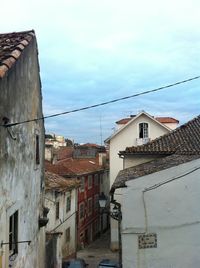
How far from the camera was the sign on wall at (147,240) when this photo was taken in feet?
42.3

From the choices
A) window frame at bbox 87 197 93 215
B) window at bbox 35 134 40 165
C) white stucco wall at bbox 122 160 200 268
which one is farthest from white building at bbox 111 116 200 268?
window frame at bbox 87 197 93 215

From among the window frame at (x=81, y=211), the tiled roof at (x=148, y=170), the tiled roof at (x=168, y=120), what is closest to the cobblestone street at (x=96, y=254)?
the window frame at (x=81, y=211)

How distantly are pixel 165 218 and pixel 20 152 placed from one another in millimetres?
5096

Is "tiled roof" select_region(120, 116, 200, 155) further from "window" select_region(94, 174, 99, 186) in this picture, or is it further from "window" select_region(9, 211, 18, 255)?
"window" select_region(94, 174, 99, 186)

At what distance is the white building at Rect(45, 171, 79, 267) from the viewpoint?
2755 centimetres

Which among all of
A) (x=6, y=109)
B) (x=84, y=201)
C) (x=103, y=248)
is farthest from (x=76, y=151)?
(x=6, y=109)

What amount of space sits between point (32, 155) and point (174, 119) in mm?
35516

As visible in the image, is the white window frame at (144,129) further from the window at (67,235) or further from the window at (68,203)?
the window at (67,235)

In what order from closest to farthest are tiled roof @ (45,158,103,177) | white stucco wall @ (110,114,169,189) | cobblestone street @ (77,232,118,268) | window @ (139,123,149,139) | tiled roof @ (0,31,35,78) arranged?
1. tiled roof @ (0,31,35,78)
2. cobblestone street @ (77,232,118,268)
3. tiled roof @ (45,158,103,177)
4. white stucco wall @ (110,114,169,189)
5. window @ (139,123,149,139)

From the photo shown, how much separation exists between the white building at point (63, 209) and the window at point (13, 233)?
12772 millimetres

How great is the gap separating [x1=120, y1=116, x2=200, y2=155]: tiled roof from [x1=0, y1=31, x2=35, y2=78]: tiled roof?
10813mm

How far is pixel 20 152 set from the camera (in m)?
10.5

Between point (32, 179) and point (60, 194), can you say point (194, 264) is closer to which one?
point (32, 179)

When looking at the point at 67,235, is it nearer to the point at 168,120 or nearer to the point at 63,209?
the point at 63,209
